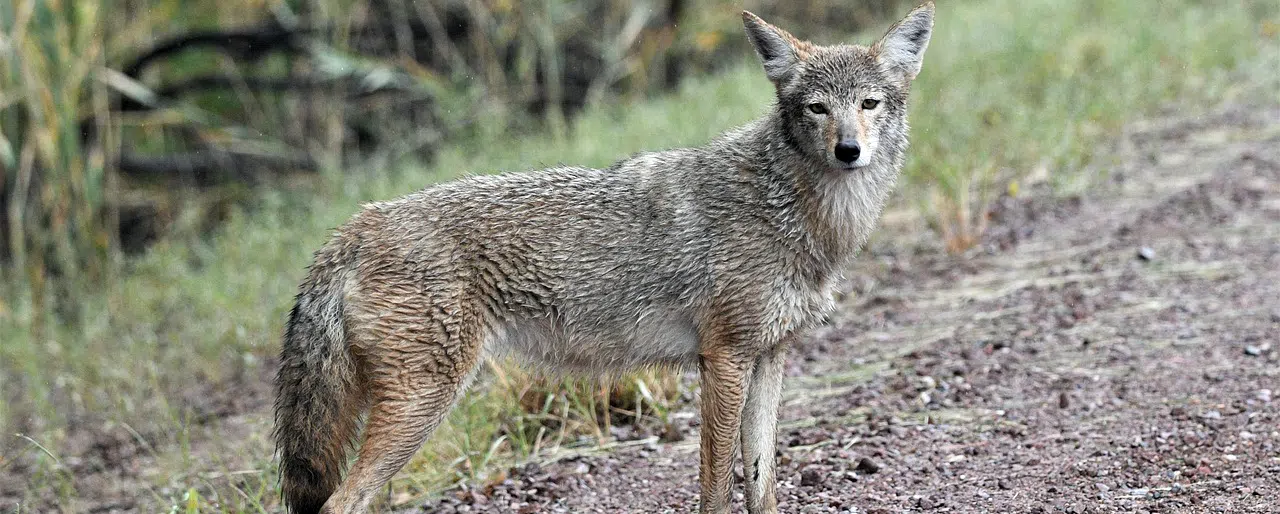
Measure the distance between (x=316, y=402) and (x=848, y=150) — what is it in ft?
6.37

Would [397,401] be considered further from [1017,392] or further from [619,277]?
[1017,392]

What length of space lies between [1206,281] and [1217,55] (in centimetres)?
471

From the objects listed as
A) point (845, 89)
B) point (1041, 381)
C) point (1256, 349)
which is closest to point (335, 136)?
point (1041, 381)

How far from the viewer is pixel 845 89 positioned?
169 inches

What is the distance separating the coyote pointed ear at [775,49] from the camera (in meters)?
4.45

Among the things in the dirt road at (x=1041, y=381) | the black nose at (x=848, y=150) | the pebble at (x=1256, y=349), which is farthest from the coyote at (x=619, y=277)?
the pebble at (x=1256, y=349)

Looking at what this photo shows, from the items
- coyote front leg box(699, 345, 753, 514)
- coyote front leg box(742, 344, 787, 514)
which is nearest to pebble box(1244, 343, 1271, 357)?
coyote front leg box(742, 344, 787, 514)

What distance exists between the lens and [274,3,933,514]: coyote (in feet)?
13.5

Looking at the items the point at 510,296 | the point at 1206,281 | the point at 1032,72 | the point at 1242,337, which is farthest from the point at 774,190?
the point at 1032,72

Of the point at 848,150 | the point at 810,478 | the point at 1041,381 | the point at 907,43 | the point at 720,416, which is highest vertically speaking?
the point at 907,43

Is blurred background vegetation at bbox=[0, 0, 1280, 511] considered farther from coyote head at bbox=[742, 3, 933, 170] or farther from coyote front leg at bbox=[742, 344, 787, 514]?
coyote head at bbox=[742, 3, 933, 170]

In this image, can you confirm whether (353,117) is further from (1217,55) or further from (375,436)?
(375,436)

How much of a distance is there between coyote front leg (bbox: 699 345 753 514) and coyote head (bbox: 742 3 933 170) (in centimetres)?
75

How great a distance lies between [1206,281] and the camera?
6.25 m
